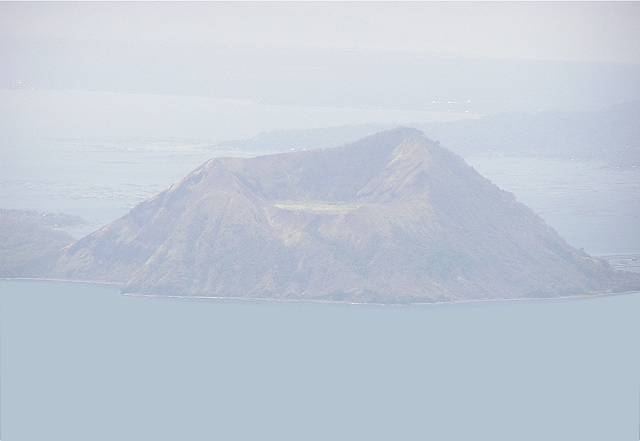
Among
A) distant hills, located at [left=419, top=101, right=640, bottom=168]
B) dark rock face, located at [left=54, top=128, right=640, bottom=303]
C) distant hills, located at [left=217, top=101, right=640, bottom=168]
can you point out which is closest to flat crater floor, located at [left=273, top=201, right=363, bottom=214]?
dark rock face, located at [left=54, top=128, right=640, bottom=303]

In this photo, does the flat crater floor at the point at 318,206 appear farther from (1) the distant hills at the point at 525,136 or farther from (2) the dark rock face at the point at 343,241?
(1) the distant hills at the point at 525,136

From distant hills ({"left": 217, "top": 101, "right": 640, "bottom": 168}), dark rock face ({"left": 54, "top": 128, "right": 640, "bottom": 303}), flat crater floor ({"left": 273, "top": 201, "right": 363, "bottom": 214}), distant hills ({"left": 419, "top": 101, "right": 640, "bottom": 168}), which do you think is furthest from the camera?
distant hills ({"left": 419, "top": 101, "right": 640, "bottom": 168})

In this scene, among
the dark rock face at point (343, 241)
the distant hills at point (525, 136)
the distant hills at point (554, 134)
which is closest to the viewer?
the dark rock face at point (343, 241)

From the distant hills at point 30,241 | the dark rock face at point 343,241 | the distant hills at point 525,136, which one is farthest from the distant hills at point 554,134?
the dark rock face at point 343,241

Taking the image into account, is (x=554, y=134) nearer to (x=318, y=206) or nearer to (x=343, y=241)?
(x=318, y=206)

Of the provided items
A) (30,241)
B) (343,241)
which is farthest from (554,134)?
(343,241)

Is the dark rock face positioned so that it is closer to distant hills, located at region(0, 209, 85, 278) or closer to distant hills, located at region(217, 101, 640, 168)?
distant hills, located at region(0, 209, 85, 278)

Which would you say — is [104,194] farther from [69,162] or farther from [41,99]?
[41,99]

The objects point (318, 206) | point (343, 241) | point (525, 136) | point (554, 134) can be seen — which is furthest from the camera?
point (554, 134)
